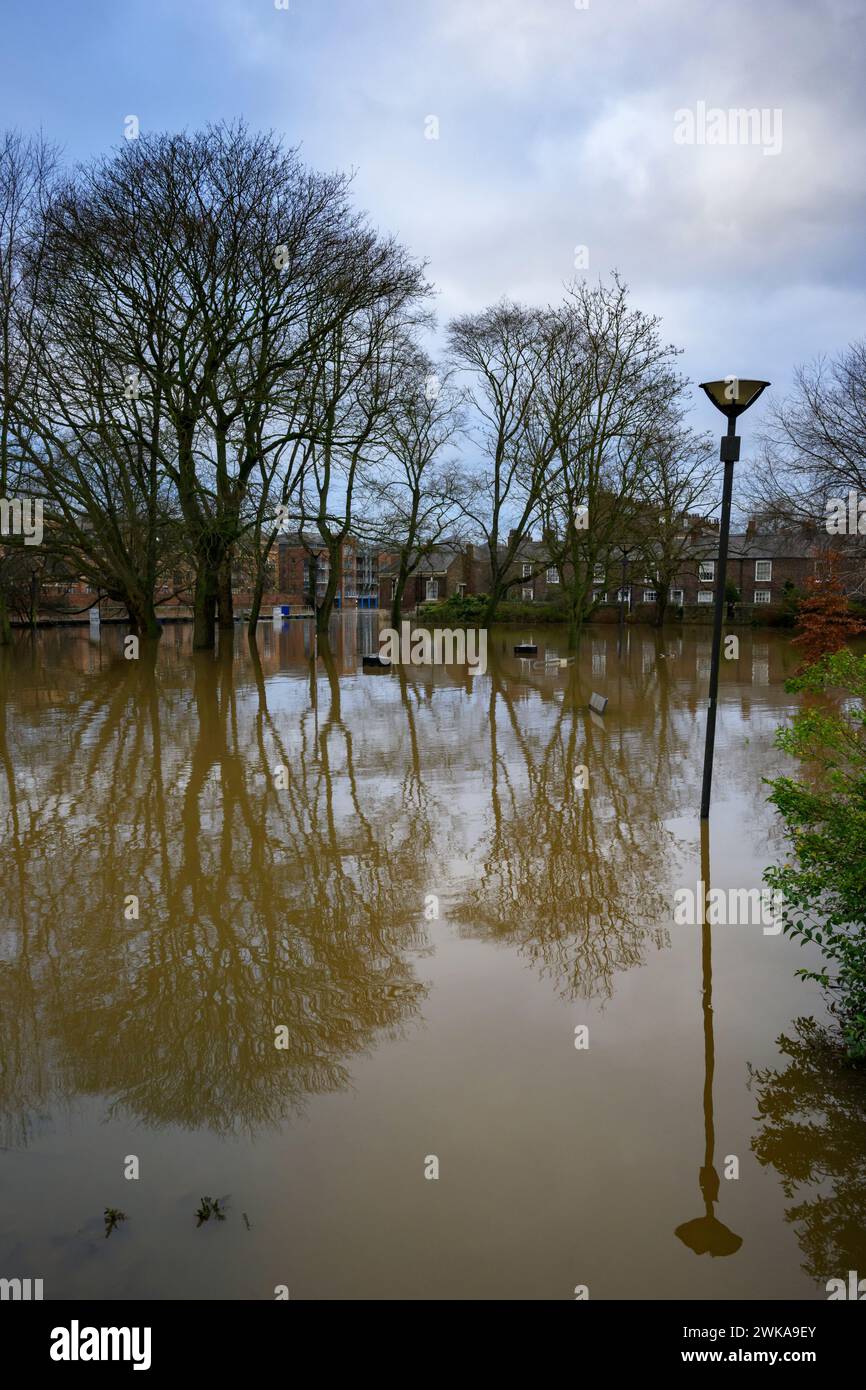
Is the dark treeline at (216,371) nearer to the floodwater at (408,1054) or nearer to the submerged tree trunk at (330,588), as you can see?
the submerged tree trunk at (330,588)

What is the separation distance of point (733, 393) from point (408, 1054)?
257 inches

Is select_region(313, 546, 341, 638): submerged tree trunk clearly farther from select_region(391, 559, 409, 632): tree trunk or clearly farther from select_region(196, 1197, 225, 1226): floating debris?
select_region(196, 1197, 225, 1226): floating debris

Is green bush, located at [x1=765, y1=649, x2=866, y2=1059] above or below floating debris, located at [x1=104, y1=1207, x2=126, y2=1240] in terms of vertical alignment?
above

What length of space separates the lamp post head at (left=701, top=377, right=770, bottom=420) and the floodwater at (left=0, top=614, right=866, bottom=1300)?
3854 mm

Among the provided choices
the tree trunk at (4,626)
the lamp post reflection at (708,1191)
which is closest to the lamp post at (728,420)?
the lamp post reflection at (708,1191)

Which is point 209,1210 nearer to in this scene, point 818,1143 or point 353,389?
point 818,1143

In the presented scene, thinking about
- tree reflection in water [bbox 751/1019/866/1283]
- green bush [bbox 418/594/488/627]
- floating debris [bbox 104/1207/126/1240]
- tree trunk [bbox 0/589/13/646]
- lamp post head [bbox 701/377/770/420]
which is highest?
lamp post head [bbox 701/377/770/420]

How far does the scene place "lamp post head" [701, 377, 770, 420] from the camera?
326 inches

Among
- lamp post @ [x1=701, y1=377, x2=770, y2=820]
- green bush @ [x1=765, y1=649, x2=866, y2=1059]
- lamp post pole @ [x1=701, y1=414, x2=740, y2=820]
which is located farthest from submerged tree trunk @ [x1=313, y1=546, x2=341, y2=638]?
green bush @ [x1=765, y1=649, x2=866, y2=1059]

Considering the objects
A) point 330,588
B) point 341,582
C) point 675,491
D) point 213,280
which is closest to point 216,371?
point 213,280

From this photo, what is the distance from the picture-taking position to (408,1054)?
4512 mm

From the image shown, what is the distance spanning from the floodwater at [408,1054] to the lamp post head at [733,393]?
3.85 metres

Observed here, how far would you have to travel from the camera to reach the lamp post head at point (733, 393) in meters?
8.27
